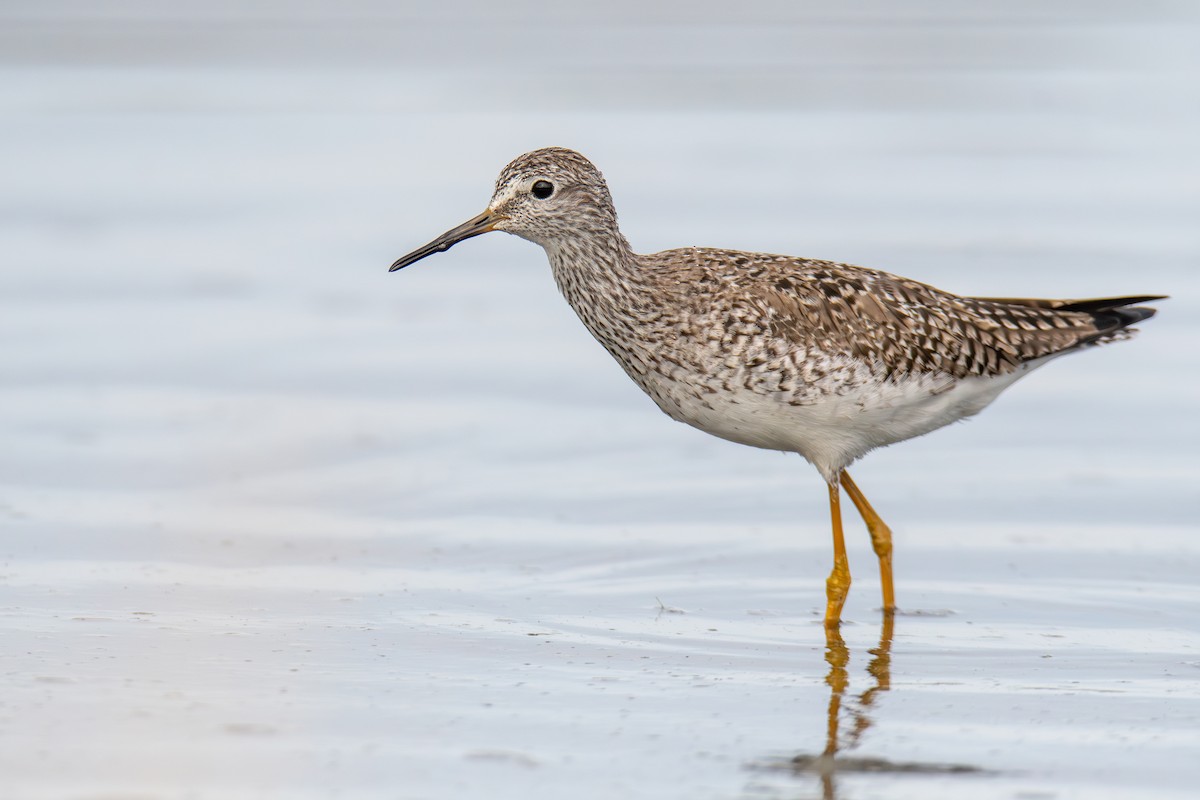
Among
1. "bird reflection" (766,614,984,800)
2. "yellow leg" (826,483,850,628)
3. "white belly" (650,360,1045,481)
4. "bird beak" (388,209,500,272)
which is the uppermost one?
"bird beak" (388,209,500,272)

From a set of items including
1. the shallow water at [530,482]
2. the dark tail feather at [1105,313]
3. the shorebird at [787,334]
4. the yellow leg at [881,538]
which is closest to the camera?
the shallow water at [530,482]

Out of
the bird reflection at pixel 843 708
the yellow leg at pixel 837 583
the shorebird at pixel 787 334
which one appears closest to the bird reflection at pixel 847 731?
the bird reflection at pixel 843 708

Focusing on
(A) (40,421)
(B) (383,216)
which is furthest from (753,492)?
(B) (383,216)

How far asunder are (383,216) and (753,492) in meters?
6.92

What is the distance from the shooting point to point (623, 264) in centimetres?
856

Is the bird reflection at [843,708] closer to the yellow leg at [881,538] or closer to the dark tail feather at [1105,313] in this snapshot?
the yellow leg at [881,538]

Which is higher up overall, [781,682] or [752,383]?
[752,383]

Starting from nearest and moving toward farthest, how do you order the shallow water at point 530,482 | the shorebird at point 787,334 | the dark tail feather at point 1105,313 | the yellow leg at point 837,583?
the shallow water at point 530,482, the yellow leg at point 837,583, the shorebird at point 787,334, the dark tail feather at point 1105,313

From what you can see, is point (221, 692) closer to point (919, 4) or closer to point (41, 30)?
point (41, 30)

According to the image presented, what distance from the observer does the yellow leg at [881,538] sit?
8.41m

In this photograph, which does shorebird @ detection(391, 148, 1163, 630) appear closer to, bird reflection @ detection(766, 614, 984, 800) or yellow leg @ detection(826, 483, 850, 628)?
yellow leg @ detection(826, 483, 850, 628)

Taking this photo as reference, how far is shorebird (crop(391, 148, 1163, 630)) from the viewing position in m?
8.22

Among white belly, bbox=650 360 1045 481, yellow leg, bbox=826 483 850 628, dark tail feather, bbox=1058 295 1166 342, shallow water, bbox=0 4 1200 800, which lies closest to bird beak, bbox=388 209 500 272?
white belly, bbox=650 360 1045 481

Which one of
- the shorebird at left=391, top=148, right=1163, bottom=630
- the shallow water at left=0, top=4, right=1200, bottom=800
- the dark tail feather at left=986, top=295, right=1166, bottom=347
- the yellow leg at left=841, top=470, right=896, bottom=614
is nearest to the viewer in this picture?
the shallow water at left=0, top=4, right=1200, bottom=800
